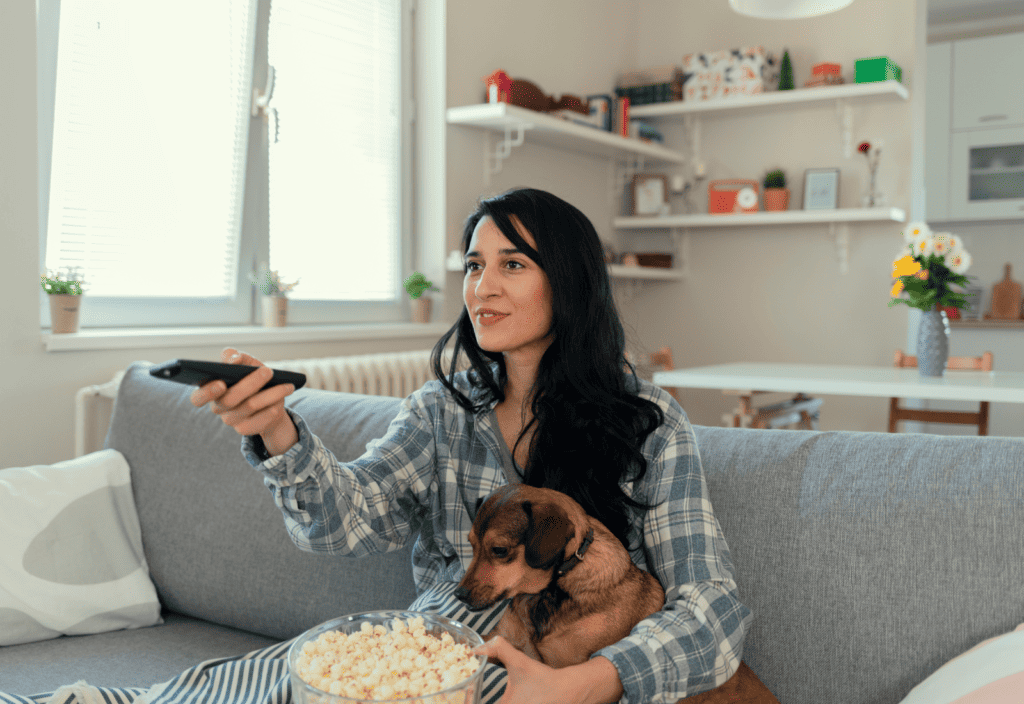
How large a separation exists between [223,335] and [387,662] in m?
2.03

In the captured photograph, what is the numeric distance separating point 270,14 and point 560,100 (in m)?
1.36

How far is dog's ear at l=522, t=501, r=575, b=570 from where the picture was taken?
89cm

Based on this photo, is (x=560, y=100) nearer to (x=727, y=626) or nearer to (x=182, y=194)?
(x=182, y=194)

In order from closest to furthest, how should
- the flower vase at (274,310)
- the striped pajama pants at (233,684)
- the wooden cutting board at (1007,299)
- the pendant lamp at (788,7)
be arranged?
the striped pajama pants at (233,684) → the pendant lamp at (788,7) → the flower vase at (274,310) → the wooden cutting board at (1007,299)

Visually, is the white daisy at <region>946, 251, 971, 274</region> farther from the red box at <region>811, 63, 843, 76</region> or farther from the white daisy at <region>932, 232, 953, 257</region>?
the red box at <region>811, 63, 843, 76</region>

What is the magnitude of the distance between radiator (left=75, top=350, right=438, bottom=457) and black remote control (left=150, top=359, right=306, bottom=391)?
1017mm

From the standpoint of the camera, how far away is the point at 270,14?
2.88m

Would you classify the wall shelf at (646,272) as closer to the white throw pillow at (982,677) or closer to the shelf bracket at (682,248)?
the shelf bracket at (682,248)

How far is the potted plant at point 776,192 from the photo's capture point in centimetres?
412

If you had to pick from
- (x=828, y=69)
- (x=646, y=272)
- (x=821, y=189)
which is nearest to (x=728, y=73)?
(x=828, y=69)

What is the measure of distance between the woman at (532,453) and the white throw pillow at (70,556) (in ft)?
2.23

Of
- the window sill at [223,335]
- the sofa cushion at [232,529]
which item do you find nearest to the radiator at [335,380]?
the window sill at [223,335]

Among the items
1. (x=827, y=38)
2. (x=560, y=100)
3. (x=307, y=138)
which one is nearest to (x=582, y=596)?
(x=307, y=138)

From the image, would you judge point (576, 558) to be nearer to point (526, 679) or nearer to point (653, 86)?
point (526, 679)
